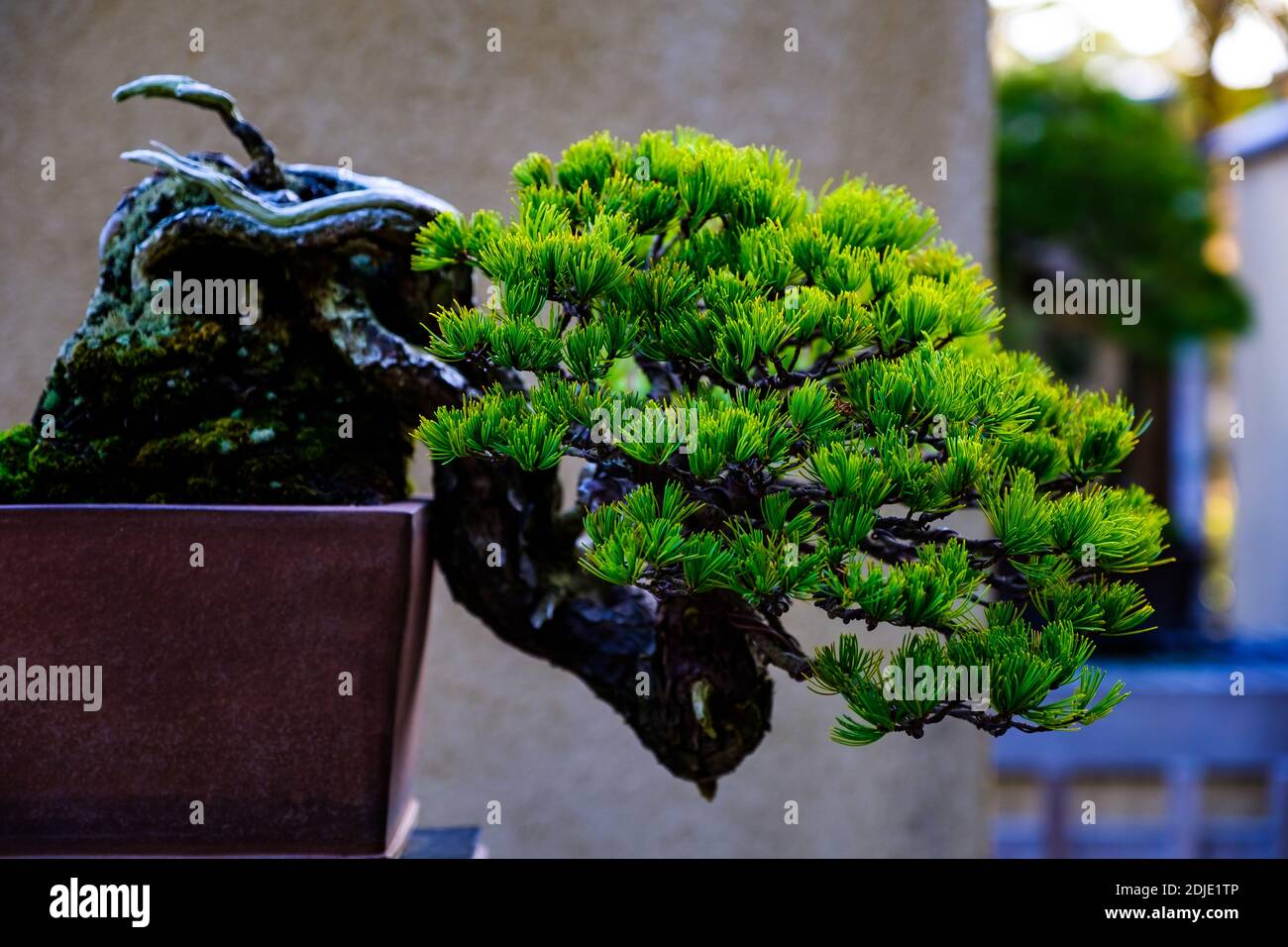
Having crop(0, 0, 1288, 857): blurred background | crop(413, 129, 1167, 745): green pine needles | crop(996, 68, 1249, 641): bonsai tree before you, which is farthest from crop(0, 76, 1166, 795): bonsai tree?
crop(996, 68, 1249, 641): bonsai tree

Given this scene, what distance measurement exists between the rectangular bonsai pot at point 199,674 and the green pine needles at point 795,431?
18 cm

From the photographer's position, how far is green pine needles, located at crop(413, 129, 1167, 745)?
0.72 m

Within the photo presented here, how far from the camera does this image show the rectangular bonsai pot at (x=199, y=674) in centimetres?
86

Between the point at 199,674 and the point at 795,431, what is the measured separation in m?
0.51

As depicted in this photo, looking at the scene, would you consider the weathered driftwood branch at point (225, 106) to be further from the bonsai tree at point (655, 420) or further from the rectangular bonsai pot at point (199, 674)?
the rectangular bonsai pot at point (199, 674)

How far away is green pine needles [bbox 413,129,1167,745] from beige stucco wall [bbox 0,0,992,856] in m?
0.97

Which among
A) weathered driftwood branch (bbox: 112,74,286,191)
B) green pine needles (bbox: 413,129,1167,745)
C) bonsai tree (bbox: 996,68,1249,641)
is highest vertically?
bonsai tree (bbox: 996,68,1249,641)

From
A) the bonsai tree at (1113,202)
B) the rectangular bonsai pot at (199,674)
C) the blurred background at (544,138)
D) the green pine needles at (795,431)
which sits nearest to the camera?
the green pine needles at (795,431)

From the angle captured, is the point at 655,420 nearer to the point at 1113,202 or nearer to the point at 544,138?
the point at 544,138

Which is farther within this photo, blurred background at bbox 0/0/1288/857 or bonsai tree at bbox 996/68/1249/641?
bonsai tree at bbox 996/68/1249/641

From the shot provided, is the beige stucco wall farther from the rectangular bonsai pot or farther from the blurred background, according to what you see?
the rectangular bonsai pot

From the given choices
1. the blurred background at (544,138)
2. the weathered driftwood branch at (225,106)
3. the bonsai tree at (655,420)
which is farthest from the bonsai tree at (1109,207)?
the weathered driftwood branch at (225,106)
